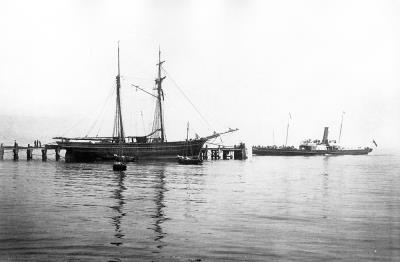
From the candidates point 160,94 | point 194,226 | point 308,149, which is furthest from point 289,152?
point 194,226

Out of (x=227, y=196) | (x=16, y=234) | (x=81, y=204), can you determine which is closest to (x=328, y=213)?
(x=227, y=196)

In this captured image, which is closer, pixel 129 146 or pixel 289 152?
pixel 129 146

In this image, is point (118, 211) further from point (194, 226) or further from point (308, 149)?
point (308, 149)

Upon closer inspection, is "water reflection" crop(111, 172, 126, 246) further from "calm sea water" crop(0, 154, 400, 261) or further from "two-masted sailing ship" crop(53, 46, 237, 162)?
"two-masted sailing ship" crop(53, 46, 237, 162)

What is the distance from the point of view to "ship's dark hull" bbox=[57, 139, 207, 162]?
98062 mm

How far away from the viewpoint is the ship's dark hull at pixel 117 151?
322ft

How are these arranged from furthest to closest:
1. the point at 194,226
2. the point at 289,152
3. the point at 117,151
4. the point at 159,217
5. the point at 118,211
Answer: the point at 289,152, the point at 117,151, the point at 118,211, the point at 159,217, the point at 194,226

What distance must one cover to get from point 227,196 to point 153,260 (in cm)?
1993

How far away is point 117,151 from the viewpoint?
98125 mm

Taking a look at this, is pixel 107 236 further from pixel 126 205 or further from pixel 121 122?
pixel 121 122

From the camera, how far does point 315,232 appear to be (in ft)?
69.7

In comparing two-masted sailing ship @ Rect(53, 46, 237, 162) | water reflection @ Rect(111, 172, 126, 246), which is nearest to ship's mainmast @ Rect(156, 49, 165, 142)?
two-masted sailing ship @ Rect(53, 46, 237, 162)

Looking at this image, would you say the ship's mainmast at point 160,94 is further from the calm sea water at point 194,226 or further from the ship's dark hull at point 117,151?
the calm sea water at point 194,226

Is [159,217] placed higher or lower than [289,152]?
lower
